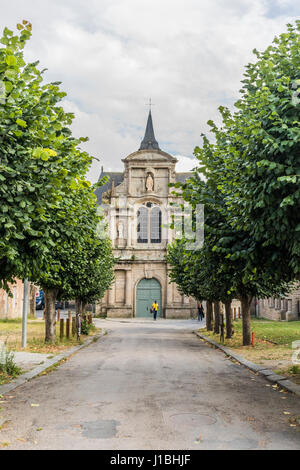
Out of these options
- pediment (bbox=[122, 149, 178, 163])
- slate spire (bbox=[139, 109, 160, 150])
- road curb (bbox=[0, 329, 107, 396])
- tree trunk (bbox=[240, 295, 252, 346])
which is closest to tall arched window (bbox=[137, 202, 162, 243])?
pediment (bbox=[122, 149, 178, 163])

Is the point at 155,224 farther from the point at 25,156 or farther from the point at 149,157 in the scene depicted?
the point at 25,156

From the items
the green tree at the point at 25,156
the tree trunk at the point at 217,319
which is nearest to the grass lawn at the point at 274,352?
the tree trunk at the point at 217,319

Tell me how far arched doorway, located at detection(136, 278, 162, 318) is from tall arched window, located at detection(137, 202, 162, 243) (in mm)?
4194

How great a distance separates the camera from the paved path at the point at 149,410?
5930mm

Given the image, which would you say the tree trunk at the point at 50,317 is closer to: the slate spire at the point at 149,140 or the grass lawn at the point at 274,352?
the grass lawn at the point at 274,352

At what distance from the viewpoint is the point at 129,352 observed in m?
17.8

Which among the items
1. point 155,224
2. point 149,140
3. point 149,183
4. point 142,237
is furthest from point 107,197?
point 149,140

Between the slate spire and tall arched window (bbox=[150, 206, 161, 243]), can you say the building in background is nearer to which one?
tall arched window (bbox=[150, 206, 161, 243])

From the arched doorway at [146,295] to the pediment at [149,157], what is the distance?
11.9 m

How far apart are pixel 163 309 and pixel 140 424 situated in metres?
40.8

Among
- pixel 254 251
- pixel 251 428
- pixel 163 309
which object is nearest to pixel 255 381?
pixel 254 251

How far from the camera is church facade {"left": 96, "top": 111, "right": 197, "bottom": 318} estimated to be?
4712cm

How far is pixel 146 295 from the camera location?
4750cm
